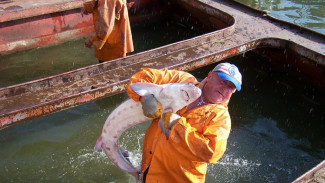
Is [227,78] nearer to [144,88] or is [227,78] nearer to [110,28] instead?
[144,88]

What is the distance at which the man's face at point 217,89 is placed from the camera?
2.30 m

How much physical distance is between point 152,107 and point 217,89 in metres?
0.50

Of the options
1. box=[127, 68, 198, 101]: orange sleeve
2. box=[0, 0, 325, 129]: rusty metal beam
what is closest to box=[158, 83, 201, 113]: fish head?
box=[127, 68, 198, 101]: orange sleeve

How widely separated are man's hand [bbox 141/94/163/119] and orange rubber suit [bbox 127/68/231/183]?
179 mm

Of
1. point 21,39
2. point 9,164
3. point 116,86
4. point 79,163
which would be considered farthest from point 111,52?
point 21,39

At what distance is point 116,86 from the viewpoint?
3699 mm

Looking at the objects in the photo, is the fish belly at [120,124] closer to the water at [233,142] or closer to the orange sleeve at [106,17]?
the water at [233,142]

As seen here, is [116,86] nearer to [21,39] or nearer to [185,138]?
[185,138]

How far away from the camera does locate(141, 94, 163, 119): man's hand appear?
89.3 inches

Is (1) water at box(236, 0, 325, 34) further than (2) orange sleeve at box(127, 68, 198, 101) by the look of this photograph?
Yes

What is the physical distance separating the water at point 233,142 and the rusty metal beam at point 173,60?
735 mm

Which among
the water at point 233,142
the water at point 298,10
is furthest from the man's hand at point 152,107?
the water at point 298,10

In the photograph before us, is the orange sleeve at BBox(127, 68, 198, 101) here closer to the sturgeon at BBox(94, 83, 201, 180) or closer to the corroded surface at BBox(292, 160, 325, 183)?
A: the sturgeon at BBox(94, 83, 201, 180)

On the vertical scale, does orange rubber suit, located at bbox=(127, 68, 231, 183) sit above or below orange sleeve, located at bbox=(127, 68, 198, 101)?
below
